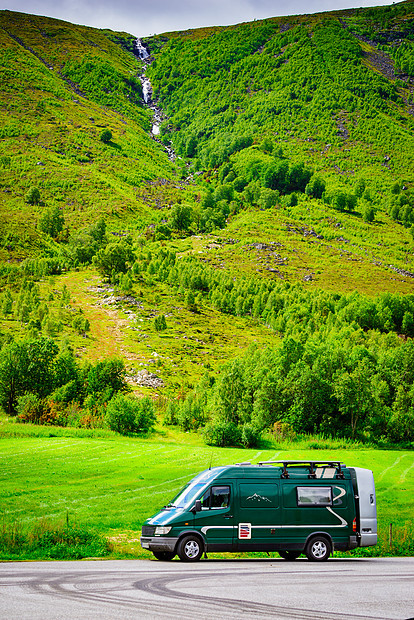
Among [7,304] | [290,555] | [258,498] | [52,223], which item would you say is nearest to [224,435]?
[290,555]

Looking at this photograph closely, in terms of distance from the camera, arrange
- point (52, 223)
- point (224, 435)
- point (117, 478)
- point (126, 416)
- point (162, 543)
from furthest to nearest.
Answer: point (52, 223) → point (126, 416) → point (224, 435) → point (117, 478) → point (162, 543)

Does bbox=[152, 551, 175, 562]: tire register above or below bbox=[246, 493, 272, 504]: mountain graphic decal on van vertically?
below

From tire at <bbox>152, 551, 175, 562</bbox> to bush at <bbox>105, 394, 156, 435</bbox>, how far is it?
4572cm

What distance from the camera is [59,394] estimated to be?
70.7 m

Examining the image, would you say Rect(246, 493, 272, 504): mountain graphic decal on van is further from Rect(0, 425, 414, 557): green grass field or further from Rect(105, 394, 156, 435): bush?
Rect(105, 394, 156, 435): bush

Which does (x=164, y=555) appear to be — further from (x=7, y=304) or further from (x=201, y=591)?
(x=7, y=304)

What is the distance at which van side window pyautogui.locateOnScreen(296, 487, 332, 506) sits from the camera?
19344 mm

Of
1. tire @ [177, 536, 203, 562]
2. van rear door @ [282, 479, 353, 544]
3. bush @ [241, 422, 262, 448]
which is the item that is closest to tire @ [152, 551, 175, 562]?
tire @ [177, 536, 203, 562]

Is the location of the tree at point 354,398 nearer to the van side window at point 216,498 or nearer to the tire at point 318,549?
the tire at point 318,549

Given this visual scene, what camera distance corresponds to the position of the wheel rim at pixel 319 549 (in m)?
19.3

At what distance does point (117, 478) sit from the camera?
1544 inches

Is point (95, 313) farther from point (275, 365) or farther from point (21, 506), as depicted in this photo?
point (21, 506)

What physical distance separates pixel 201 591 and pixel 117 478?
28.3 metres

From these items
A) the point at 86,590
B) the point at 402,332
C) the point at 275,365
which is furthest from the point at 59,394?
the point at 402,332
